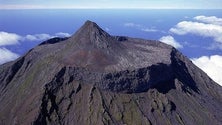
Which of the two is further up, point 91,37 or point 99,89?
point 91,37

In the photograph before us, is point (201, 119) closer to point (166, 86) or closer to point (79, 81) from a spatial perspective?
point (166, 86)

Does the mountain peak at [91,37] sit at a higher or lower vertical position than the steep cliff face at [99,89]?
higher

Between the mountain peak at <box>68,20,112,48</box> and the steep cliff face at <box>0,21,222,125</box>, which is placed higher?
the mountain peak at <box>68,20,112,48</box>

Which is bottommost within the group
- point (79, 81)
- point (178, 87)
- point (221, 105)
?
point (221, 105)

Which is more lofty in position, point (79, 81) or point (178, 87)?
point (79, 81)

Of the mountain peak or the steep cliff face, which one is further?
the mountain peak

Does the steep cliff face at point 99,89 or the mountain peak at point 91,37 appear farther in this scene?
the mountain peak at point 91,37

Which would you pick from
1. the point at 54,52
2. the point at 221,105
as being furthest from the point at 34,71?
the point at 221,105

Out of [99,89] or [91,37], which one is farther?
[91,37]
